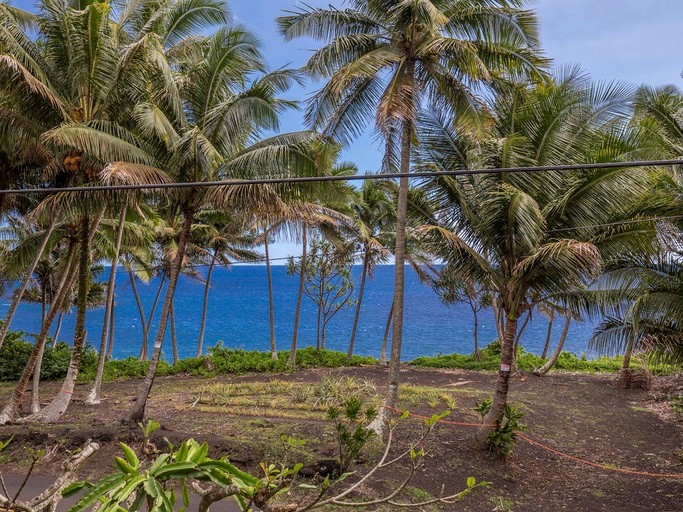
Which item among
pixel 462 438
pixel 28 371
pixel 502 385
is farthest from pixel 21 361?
pixel 502 385

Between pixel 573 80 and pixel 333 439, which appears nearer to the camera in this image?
pixel 573 80

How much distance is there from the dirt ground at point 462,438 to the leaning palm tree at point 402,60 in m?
1.75

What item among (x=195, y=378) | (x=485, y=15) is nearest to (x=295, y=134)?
(x=485, y=15)

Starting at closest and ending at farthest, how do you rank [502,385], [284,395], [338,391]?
[502,385], [338,391], [284,395]

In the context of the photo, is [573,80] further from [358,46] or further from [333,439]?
[333,439]

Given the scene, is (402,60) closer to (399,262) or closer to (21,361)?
(399,262)

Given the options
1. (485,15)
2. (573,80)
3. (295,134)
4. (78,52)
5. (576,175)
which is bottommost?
(576,175)

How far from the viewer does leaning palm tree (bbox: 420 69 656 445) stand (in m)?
7.79

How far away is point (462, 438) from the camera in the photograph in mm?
9438

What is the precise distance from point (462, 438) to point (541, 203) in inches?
181

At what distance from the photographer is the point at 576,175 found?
337 inches

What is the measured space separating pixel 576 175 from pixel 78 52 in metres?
9.14

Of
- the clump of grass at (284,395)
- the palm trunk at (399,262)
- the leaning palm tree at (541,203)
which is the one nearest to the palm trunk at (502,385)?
the leaning palm tree at (541,203)

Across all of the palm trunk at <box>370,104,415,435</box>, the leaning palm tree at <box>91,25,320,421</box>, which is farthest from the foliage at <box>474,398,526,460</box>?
the leaning palm tree at <box>91,25,320,421</box>
